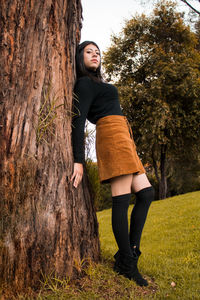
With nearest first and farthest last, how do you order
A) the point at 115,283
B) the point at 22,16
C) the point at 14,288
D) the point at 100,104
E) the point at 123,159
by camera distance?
the point at 14,288, the point at 22,16, the point at 115,283, the point at 123,159, the point at 100,104

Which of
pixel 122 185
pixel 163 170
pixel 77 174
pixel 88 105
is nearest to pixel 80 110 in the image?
pixel 88 105

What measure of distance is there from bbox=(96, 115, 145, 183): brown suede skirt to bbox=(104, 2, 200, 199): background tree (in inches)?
397

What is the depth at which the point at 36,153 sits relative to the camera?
2035 mm

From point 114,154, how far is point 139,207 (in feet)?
1.98

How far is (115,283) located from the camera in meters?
2.23

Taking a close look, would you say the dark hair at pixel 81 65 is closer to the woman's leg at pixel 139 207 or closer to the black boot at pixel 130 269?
the woman's leg at pixel 139 207

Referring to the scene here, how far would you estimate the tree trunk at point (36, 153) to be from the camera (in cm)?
189

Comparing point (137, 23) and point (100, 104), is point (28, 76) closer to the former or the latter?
point (100, 104)

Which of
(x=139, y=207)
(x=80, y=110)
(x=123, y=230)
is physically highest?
(x=80, y=110)

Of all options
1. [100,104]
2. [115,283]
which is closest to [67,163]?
[100,104]

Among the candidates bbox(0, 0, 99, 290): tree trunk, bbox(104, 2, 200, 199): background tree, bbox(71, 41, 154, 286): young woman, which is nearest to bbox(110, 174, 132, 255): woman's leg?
bbox(71, 41, 154, 286): young woman

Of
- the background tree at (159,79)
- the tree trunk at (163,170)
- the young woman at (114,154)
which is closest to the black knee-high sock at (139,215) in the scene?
the young woman at (114,154)

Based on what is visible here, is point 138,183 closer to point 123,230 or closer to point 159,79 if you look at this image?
point 123,230

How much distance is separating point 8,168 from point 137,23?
14.9m
